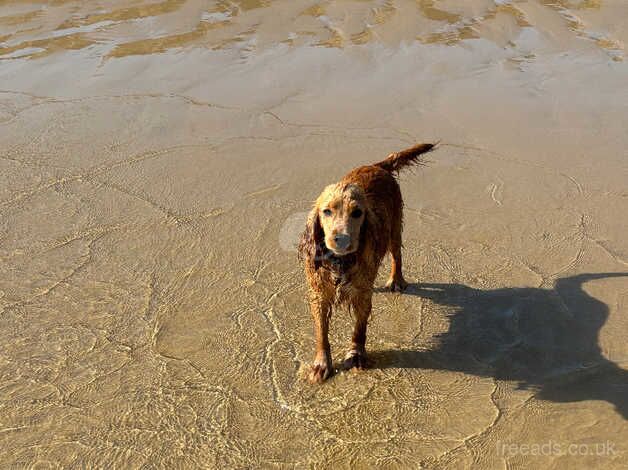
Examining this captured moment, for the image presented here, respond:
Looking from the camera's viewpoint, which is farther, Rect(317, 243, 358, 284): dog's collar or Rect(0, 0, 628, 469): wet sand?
Rect(0, 0, 628, 469): wet sand

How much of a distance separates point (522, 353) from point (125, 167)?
14.6 feet

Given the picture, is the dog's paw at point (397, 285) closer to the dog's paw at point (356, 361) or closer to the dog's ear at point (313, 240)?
the dog's paw at point (356, 361)

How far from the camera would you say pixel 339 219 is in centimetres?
348

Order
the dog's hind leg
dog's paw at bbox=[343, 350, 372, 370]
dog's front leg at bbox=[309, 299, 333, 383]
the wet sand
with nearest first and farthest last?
the wet sand, dog's front leg at bbox=[309, 299, 333, 383], dog's paw at bbox=[343, 350, 372, 370], the dog's hind leg

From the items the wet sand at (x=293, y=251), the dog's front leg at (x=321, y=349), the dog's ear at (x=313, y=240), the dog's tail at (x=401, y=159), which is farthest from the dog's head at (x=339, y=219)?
the dog's tail at (x=401, y=159)

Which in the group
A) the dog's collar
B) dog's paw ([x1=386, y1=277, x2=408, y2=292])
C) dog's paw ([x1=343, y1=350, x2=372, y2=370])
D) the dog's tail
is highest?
the dog's collar

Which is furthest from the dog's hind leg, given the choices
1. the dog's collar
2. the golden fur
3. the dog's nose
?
the dog's nose

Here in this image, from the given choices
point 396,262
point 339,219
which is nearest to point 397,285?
point 396,262

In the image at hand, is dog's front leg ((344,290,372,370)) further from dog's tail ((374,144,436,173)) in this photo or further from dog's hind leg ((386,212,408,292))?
dog's tail ((374,144,436,173))

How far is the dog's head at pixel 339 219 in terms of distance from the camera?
3459 mm

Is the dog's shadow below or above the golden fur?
below

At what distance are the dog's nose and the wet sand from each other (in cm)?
114

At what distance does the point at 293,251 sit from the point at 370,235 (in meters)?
1.76

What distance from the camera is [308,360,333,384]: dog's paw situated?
13.5ft
